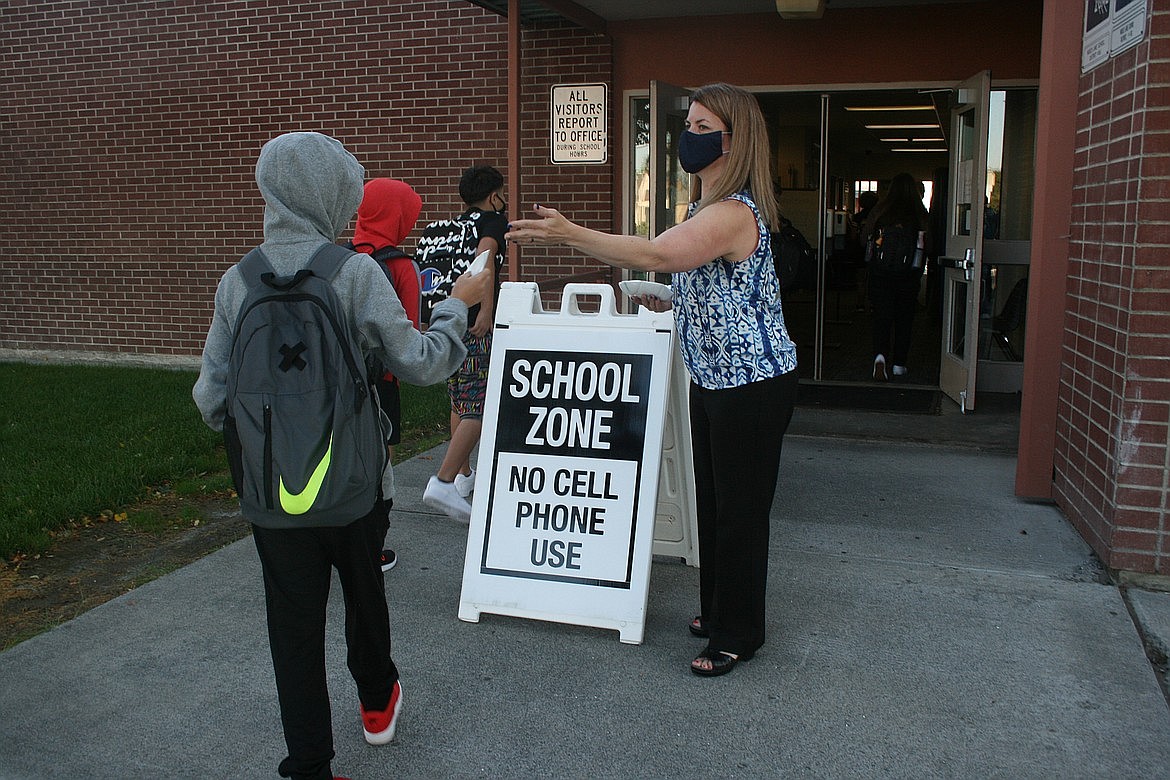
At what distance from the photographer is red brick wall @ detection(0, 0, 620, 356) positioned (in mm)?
9094

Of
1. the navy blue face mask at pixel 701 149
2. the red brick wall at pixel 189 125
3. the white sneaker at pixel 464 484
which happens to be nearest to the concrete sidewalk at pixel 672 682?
the white sneaker at pixel 464 484

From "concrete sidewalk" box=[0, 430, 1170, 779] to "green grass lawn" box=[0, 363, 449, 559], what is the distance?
4.35ft

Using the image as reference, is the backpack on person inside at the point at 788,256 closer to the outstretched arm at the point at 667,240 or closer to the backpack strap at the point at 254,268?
the outstretched arm at the point at 667,240

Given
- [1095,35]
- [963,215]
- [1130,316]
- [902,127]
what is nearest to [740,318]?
[1130,316]

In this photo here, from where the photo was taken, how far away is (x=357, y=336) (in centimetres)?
271

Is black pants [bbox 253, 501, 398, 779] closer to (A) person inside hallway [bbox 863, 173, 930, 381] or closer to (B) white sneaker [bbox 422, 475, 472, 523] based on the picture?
(B) white sneaker [bbox 422, 475, 472, 523]

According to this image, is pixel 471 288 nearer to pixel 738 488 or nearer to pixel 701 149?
pixel 701 149

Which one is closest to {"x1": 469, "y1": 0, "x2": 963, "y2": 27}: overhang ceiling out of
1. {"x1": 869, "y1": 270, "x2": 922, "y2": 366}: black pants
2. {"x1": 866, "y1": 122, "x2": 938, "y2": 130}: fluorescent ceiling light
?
{"x1": 869, "y1": 270, "x2": 922, "y2": 366}: black pants

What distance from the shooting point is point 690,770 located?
10.0 feet

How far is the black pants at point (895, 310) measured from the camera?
371 inches

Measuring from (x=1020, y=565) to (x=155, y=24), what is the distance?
933 centimetres

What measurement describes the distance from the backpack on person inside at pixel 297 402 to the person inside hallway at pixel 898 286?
24.6ft

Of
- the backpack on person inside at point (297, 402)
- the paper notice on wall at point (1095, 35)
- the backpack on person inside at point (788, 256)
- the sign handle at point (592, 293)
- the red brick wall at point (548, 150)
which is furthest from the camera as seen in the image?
the red brick wall at point (548, 150)

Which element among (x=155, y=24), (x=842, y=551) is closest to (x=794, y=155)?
(x=155, y=24)
